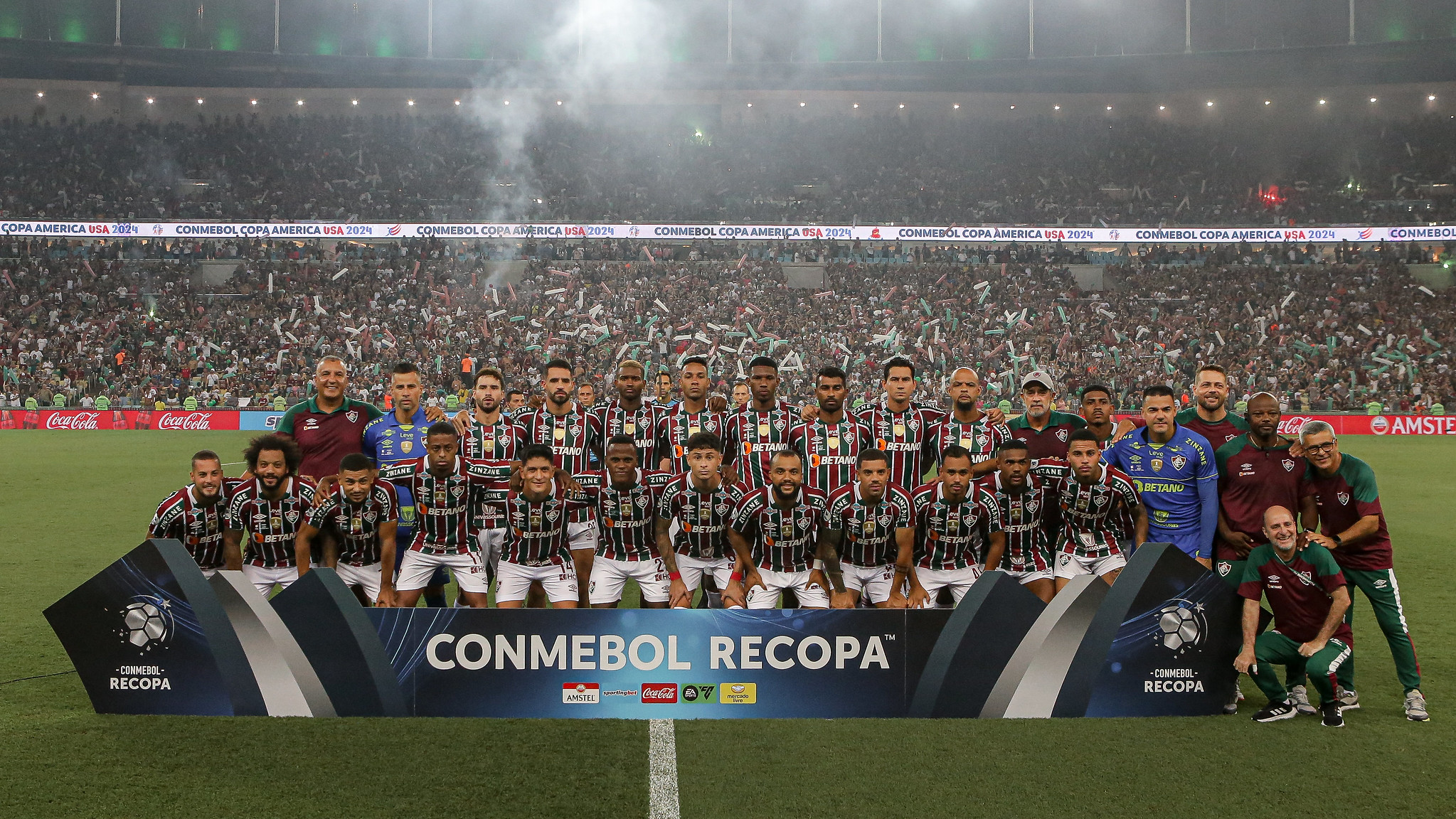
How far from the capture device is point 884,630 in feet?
18.5

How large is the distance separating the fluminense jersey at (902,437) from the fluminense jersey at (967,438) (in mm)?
61

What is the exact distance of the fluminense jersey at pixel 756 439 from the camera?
7660 mm

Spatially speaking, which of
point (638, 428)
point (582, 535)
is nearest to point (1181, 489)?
point (638, 428)

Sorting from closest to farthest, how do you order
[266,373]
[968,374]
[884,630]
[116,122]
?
[884,630], [968,374], [266,373], [116,122]

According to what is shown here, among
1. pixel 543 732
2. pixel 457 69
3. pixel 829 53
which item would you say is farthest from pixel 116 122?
pixel 543 732

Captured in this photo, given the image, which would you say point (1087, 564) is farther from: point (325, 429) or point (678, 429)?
point (325, 429)

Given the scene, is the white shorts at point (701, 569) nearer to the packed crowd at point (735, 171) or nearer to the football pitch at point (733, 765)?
the football pitch at point (733, 765)

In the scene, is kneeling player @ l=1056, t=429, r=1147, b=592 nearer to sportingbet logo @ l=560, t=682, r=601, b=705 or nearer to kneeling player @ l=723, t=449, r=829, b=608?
kneeling player @ l=723, t=449, r=829, b=608

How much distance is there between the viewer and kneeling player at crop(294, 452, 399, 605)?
21.4ft

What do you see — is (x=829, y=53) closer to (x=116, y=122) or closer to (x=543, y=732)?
(x=116, y=122)

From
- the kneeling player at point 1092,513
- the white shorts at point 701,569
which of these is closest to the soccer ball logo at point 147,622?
the white shorts at point 701,569

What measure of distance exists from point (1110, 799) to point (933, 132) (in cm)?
4189

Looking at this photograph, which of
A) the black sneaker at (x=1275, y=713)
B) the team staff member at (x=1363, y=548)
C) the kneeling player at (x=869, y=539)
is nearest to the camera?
the black sneaker at (x=1275, y=713)

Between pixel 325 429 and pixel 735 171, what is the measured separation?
35.7 meters
